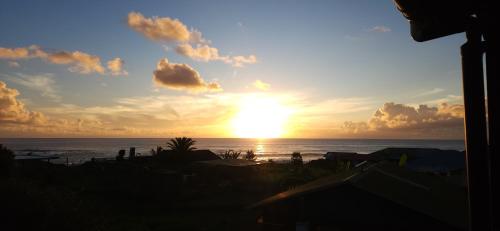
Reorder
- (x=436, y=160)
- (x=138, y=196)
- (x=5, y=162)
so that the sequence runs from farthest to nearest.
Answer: (x=138, y=196) < (x=436, y=160) < (x=5, y=162)

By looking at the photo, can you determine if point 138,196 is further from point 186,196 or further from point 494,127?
point 494,127

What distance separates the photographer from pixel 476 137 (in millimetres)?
1821

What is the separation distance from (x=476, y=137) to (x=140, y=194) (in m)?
36.3

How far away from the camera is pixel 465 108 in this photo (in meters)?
1.87

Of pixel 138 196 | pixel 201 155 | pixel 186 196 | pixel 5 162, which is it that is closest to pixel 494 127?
pixel 5 162

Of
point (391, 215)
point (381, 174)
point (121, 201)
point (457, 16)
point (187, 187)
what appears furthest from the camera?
point (187, 187)

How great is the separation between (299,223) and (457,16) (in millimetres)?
10320

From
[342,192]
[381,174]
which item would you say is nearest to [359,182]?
[342,192]

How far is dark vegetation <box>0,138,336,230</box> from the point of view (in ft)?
50.0

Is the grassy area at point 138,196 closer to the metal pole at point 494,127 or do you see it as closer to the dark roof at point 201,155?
the dark roof at point 201,155

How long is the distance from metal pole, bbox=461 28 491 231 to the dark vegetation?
16076mm

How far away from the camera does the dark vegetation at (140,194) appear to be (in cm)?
1525

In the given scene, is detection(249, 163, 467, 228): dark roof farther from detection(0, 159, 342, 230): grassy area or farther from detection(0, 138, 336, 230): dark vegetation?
detection(0, 138, 336, 230): dark vegetation

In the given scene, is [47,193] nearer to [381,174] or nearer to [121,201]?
[381,174]
